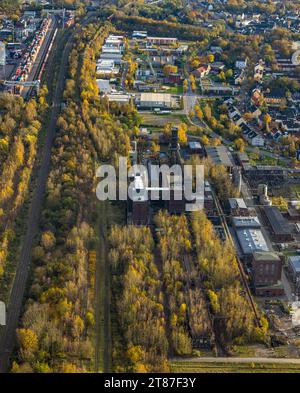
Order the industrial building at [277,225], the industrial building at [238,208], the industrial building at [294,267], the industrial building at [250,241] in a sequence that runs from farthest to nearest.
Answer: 1. the industrial building at [238,208]
2. the industrial building at [277,225]
3. the industrial building at [250,241]
4. the industrial building at [294,267]

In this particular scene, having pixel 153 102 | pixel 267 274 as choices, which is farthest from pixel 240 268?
pixel 153 102

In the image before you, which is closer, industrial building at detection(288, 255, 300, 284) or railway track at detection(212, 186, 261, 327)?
railway track at detection(212, 186, 261, 327)

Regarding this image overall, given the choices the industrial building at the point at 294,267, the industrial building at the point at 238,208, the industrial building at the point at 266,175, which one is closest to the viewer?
the industrial building at the point at 294,267

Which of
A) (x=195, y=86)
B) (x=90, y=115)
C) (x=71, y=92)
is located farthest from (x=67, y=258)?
(x=195, y=86)

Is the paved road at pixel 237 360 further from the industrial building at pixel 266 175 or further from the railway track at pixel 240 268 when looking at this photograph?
the industrial building at pixel 266 175

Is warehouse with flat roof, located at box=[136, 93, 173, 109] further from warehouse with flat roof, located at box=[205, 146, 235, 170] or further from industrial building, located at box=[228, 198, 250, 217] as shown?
industrial building, located at box=[228, 198, 250, 217]

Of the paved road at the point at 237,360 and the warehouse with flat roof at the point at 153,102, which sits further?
the warehouse with flat roof at the point at 153,102

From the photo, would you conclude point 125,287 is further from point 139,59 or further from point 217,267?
point 139,59

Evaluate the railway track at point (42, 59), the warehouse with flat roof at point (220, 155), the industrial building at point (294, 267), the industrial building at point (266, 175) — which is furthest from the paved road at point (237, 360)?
the railway track at point (42, 59)

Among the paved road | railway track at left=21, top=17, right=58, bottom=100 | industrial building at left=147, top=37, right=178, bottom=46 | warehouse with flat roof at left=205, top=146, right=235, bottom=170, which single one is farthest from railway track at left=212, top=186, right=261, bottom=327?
industrial building at left=147, top=37, right=178, bottom=46

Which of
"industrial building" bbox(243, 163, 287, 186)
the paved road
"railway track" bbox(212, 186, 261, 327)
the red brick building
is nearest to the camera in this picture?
the paved road
